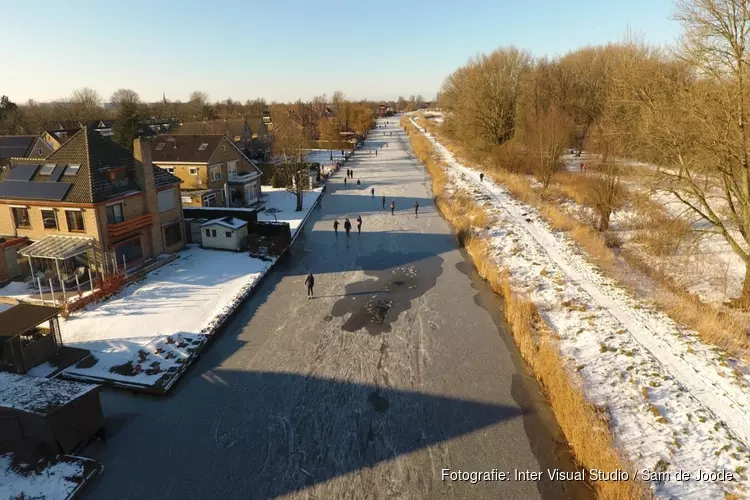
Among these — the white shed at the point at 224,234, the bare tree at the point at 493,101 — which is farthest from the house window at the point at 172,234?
the bare tree at the point at 493,101

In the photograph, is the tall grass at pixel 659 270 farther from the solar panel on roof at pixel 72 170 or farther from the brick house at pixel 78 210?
the solar panel on roof at pixel 72 170

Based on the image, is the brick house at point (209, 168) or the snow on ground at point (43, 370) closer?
the snow on ground at point (43, 370)

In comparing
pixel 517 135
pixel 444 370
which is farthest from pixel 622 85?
pixel 517 135

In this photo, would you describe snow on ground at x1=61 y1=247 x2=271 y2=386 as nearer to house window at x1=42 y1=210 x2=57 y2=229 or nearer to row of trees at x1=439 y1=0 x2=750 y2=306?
house window at x1=42 y1=210 x2=57 y2=229

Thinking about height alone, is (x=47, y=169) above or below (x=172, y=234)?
above

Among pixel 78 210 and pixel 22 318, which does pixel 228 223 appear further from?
pixel 22 318

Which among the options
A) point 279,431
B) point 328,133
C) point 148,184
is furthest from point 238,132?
point 279,431

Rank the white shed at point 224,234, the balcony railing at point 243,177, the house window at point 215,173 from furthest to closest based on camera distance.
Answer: the balcony railing at point 243,177
the house window at point 215,173
the white shed at point 224,234

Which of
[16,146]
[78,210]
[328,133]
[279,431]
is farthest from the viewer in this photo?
[328,133]
